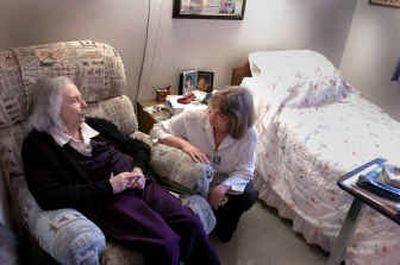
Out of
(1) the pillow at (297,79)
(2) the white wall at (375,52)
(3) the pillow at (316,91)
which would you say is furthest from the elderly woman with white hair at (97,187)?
(2) the white wall at (375,52)

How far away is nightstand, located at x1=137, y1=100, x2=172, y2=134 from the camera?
2.28m

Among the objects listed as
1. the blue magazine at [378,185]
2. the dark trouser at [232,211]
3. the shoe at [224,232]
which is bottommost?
the shoe at [224,232]

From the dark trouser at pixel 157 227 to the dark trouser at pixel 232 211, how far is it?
16.3 inches

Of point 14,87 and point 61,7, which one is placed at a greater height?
point 61,7

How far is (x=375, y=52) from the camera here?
322 centimetres

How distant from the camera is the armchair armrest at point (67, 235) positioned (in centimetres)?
124

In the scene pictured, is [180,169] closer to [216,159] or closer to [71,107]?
[216,159]

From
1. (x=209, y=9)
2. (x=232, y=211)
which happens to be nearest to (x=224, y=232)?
(x=232, y=211)

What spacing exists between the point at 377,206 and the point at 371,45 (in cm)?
233

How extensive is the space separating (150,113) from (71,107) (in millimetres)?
820

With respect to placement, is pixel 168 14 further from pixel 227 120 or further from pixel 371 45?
pixel 371 45

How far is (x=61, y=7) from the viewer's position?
6.48 ft

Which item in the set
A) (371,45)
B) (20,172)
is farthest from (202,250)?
(371,45)

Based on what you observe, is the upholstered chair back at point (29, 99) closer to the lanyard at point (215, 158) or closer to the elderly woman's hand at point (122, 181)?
the elderly woman's hand at point (122, 181)
